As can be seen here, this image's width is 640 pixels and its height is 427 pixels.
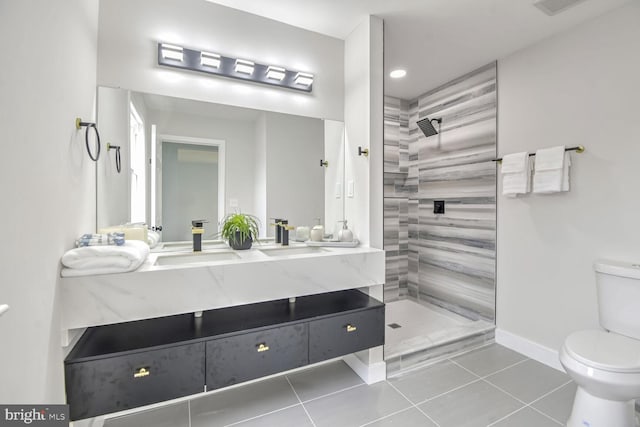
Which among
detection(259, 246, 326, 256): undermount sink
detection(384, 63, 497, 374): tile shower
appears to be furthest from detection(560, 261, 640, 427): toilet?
detection(259, 246, 326, 256): undermount sink

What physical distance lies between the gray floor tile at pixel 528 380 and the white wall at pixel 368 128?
48.4 inches

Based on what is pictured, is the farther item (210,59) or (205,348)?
(210,59)

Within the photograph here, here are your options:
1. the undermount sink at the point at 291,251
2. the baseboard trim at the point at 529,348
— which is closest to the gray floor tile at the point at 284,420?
the undermount sink at the point at 291,251

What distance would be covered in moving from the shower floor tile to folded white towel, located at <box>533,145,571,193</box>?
128 centimetres

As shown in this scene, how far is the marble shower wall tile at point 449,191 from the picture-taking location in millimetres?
2660

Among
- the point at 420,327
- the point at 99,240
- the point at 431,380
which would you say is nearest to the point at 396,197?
the point at 420,327

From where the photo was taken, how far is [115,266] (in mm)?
1321

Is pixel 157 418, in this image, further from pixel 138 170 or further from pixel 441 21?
pixel 441 21

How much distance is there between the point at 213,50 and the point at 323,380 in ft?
7.63

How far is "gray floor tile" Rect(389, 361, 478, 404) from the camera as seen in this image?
1868mm

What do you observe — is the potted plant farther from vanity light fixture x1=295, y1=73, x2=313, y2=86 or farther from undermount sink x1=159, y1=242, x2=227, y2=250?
vanity light fixture x1=295, y1=73, x2=313, y2=86

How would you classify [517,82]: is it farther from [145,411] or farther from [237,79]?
[145,411]

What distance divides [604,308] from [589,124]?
1.19 meters

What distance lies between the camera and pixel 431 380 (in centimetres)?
201
